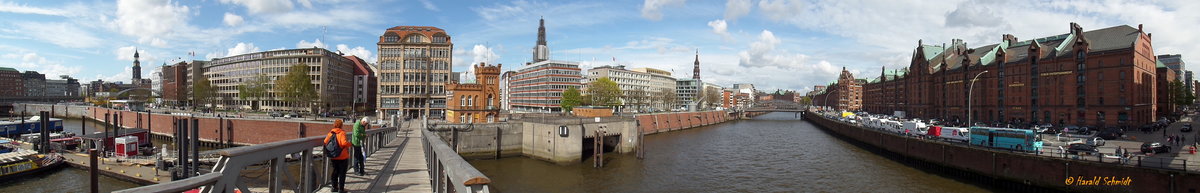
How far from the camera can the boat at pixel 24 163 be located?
35.0 m

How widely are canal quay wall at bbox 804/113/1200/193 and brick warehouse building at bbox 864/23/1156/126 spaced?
43.8 ft

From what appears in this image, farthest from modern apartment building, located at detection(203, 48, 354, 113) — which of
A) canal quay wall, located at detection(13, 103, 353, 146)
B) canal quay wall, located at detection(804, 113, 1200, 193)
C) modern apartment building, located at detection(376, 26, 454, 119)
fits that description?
canal quay wall, located at detection(804, 113, 1200, 193)

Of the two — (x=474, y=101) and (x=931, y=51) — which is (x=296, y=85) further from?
(x=931, y=51)

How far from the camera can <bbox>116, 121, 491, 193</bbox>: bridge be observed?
19.2 ft

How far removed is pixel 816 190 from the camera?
35.4m

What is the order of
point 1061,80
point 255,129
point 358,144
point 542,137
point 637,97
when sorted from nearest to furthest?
point 358,144, point 542,137, point 255,129, point 1061,80, point 637,97

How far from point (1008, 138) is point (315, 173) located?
153ft

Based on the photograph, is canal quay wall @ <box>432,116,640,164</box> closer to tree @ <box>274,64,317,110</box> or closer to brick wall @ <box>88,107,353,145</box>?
brick wall @ <box>88,107,353,145</box>

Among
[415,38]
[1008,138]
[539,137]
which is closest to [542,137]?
[539,137]

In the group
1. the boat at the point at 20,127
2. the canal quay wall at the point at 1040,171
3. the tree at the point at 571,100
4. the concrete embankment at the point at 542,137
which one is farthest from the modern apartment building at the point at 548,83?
the canal quay wall at the point at 1040,171

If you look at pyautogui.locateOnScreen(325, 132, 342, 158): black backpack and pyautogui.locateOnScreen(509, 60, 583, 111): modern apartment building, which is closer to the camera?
pyautogui.locateOnScreen(325, 132, 342, 158): black backpack

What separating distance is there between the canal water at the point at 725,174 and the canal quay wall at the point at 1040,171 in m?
1.22

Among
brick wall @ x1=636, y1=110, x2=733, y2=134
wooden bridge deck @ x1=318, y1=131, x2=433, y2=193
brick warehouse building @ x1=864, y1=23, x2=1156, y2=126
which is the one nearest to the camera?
wooden bridge deck @ x1=318, y1=131, x2=433, y2=193

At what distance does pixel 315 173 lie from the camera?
11.3m
